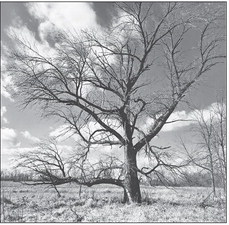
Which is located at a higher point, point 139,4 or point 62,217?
point 139,4

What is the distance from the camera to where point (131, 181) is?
441 inches

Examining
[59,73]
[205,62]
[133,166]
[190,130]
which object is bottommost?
[133,166]

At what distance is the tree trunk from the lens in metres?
11.1

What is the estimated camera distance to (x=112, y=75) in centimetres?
1232

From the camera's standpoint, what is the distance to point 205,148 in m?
19.1

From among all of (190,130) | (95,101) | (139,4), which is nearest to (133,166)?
(95,101)

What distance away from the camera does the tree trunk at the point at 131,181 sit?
11070mm

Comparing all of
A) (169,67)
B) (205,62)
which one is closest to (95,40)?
(169,67)

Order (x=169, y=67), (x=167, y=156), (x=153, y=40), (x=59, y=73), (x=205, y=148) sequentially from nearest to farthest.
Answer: (x=59, y=73), (x=167, y=156), (x=153, y=40), (x=169, y=67), (x=205, y=148)

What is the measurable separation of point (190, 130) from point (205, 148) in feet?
5.95

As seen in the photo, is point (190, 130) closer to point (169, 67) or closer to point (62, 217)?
point (169, 67)

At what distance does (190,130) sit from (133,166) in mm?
9742

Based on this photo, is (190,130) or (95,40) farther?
(190,130)

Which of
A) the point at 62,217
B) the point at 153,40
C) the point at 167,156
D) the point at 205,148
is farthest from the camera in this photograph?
the point at 205,148
